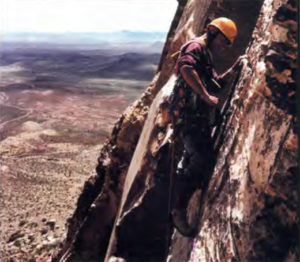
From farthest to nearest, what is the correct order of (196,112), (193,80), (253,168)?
(196,112) < (193,80) < (253,168)

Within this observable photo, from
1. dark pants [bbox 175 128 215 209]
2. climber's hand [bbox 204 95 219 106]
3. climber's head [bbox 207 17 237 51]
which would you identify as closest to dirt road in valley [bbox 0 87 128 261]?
dark pants [bbox 175 128 215 209]

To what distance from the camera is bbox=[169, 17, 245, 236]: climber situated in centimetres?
684

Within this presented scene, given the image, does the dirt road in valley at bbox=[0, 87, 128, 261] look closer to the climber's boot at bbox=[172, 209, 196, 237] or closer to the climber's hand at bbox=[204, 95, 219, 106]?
the climber's boot at bbox=[172, 209, 196, 237]

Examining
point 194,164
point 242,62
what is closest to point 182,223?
point 194,164

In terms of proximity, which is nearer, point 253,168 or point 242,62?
point 253,168

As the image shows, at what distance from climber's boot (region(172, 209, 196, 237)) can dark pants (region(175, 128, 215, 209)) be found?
0.22 metres

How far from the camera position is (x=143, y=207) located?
9.55 metres

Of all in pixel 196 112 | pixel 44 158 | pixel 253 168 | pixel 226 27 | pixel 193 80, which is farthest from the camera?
pixel 44 158

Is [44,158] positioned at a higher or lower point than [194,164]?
lower

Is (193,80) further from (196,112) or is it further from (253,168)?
(253,168)

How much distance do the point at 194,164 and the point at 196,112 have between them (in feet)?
2.83

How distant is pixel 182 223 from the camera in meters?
7.04

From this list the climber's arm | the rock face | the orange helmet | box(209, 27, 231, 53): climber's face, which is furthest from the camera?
box(209, 27, 231, 53): climber's face

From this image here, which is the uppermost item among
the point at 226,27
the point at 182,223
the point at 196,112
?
the point at 226,27
